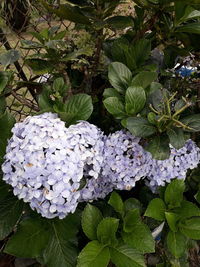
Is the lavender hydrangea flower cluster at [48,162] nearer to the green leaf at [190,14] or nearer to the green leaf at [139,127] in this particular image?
the green leaf at [139,127]

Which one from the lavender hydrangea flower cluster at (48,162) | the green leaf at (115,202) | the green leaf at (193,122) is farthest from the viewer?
the green leaf at (115,202)

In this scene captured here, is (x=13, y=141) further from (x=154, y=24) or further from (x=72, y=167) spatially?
(x=154, y=24)

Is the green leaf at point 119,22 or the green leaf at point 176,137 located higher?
the green leaf at point 119,22

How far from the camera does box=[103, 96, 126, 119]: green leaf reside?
3.11ft

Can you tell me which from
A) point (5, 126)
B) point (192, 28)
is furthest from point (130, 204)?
point (192, 28)

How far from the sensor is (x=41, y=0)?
3.05 ft

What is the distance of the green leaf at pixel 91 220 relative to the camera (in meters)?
0.99

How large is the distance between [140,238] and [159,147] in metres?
0.26

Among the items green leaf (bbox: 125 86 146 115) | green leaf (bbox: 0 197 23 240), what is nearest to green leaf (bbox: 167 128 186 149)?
green leaf (bbox: 125 86 146 115)

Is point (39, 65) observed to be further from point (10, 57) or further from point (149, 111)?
point (149, 111)

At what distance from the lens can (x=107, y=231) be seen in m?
1.00

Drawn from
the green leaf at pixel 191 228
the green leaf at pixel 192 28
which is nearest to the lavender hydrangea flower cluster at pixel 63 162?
the green leaf at pixel 191 228

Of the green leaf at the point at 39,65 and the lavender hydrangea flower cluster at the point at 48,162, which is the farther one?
the green leaf at the point at 39,65

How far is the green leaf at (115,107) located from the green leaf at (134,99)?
17mm
